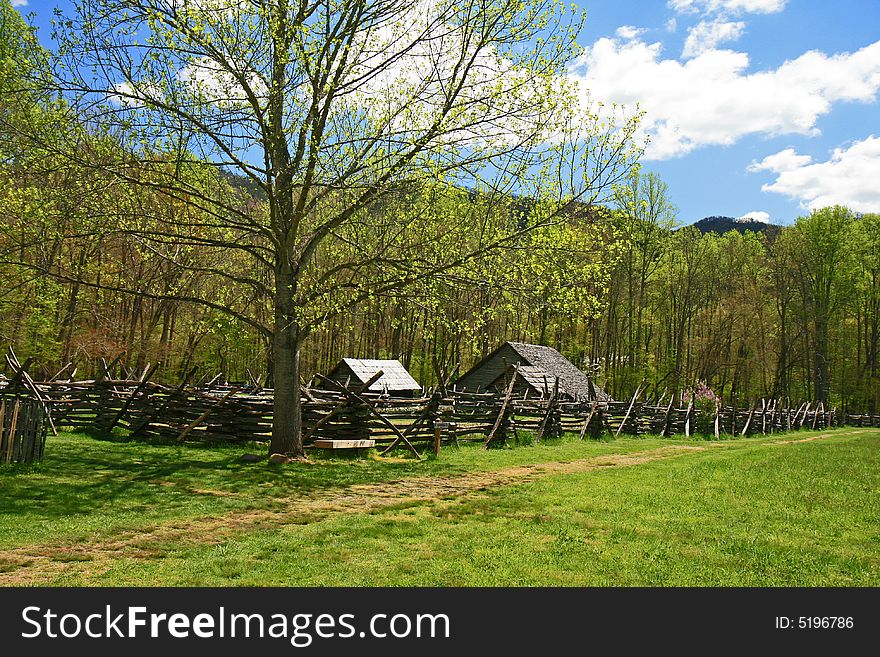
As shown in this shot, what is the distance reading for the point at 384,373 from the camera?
29.6 metres

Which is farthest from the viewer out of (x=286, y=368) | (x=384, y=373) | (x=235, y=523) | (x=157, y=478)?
(x=384, y=373)

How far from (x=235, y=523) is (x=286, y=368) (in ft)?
16.8

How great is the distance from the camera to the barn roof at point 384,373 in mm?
28938

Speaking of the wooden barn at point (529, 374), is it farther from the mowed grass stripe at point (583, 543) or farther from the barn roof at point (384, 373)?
the mowed grass stripe at point (583, 543)

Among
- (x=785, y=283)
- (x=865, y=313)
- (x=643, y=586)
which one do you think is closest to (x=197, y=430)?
(x=643, y=586)

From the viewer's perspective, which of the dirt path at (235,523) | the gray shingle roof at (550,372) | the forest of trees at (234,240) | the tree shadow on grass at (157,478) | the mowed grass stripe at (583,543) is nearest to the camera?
the mowed grass stripe at (583,543)

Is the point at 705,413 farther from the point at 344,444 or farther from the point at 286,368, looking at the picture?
the point at 286,368

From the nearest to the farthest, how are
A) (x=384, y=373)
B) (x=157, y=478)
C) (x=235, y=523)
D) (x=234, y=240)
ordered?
(x=235, y=523)
(x=157, y=478)
(x=234, y=240)
(x=384, y=373)

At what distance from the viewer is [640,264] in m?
42.0

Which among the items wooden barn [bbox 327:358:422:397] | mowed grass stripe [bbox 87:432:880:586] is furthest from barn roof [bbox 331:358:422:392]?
mowed grass stripe [bbox 87:432:880:586]

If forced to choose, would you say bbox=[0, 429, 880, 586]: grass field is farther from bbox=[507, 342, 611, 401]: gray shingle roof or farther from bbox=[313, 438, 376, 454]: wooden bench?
bbox=[507, 342, 611, 401]: gray shingle roof

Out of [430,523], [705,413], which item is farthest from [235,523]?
[705,413]

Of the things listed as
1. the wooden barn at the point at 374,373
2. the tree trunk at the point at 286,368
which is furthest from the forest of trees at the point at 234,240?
the wooden barn at the point at 374,373
